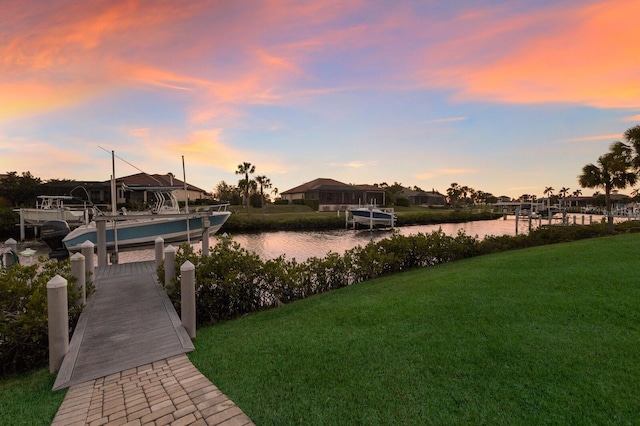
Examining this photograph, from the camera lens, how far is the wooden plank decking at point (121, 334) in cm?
407

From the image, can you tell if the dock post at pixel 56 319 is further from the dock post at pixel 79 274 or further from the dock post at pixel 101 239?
the dock post at pixel 101 239

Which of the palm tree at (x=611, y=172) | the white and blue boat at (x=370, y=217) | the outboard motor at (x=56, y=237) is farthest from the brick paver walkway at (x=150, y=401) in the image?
the white and blue boat at (x=370, y=217)

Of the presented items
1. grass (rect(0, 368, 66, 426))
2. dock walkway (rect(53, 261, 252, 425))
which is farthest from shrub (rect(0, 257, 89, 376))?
dock walkway (rect(53, 261, 252, 425))

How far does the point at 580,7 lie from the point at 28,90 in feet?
68.2

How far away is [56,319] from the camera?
412 cm

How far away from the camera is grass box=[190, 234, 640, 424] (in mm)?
2986

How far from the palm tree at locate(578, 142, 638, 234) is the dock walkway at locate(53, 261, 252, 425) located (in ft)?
74.7

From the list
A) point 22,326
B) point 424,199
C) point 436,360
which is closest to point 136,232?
point 22,326

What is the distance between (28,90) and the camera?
486 inches

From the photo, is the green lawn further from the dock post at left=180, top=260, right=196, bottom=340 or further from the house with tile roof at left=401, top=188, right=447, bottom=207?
the house with tile roof at left=401, top=188, right=447, bottom=207

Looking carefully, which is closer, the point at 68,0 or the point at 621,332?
the point at 621,332

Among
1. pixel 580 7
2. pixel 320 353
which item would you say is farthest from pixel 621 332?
pixel 580 7

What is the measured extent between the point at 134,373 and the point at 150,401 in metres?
0.85

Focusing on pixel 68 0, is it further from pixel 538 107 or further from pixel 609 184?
pixel 609 184
